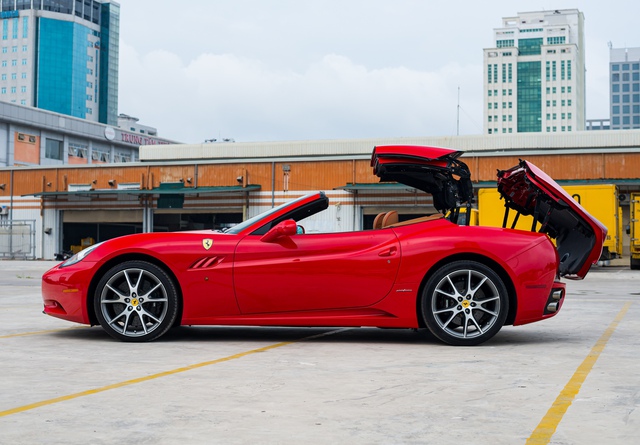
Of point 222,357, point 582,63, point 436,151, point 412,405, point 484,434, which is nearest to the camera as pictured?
point 484,434

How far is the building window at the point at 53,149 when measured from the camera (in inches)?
3061

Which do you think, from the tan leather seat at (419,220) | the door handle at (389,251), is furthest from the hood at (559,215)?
the door handle at (389,251)

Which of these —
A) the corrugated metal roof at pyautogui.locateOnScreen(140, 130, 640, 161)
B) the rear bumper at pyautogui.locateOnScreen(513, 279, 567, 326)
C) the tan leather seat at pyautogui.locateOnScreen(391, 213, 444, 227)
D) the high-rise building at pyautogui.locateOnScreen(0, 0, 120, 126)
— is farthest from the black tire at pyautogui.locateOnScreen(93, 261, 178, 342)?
the high-rise building at pyautogui.locateOnScreen(0, 0, 120, 126)

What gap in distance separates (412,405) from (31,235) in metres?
45.8

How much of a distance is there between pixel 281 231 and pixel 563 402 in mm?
→ 3015

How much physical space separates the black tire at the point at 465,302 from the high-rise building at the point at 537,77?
6674 inches

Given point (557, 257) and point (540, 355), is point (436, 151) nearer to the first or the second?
point (557, 257)

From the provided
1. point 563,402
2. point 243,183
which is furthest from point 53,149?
point 563,402

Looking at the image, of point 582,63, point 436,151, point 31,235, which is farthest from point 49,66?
point 436,151

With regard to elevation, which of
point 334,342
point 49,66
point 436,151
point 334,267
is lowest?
point 334,342

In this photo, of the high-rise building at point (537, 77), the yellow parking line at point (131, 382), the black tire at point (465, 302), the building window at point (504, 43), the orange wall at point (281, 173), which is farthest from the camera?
the building window at point (504, 43)

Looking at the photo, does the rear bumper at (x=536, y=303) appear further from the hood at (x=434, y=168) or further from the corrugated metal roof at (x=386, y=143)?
the corrugated metal roof at (x=386, y=143)

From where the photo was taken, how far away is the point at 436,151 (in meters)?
7.16

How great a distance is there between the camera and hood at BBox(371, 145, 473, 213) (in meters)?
7.17
